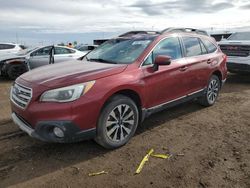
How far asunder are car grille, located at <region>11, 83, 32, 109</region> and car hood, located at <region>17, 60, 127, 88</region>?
0.46 feet

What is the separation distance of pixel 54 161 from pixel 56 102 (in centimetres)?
85

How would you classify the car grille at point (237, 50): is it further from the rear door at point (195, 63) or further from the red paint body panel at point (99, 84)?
the red paint body panel at point (99, 84)

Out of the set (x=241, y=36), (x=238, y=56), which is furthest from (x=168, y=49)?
(x=241, y=36)

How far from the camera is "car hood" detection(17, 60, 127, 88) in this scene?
12.6ft

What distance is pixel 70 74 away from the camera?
159 inches

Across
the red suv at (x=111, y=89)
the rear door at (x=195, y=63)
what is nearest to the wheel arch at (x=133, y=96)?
the red suv at (x=111, y=89)

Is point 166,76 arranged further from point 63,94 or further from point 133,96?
point 63,94

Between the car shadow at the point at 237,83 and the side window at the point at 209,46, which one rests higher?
the side window at the point at 209,46

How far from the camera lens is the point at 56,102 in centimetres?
368

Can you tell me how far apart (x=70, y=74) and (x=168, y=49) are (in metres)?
1.98

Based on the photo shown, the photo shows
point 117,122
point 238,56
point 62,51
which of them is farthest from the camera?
point 62,51

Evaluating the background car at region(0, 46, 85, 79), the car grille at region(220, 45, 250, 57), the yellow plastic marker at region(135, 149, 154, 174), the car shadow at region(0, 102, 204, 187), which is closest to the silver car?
the background car at region(0, 46, 85, 79)

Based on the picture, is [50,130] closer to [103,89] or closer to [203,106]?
[103,89]

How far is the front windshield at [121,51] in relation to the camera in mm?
4736
